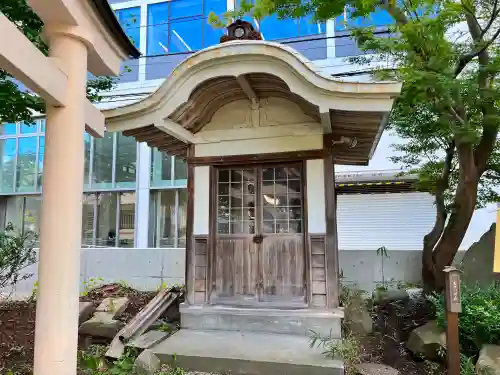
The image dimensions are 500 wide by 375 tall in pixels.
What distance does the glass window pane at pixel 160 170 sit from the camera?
571 inches

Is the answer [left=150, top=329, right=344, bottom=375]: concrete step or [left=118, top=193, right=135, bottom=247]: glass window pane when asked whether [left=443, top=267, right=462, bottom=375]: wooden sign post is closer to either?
[left=150, top=329, right=344, bottom=375]: concrete step

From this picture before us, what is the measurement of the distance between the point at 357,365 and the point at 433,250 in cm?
317

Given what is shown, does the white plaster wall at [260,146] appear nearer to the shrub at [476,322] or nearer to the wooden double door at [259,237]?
the wooden double door at [259,237]

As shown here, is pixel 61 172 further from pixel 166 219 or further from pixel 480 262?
pixel 166 219

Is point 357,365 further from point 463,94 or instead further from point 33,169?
point 33,169

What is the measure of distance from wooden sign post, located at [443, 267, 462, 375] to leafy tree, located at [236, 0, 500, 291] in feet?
7.19

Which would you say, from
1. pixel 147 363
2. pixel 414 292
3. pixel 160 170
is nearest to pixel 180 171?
pixel 160 170

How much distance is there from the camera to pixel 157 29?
14.7m

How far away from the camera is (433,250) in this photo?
22.3ft

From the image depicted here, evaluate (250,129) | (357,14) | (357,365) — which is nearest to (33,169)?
(250,129)

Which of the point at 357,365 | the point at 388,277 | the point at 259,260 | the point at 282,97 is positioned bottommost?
the point at 357,365

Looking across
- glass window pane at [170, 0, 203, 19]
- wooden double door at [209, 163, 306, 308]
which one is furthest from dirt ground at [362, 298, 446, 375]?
glass window pane at [170, 0, 203, 19]

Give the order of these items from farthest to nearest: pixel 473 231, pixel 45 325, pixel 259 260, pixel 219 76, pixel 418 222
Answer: pixel 418 222 → pixel 473 231 → pixel 259 260 → pixel 219 76 → pixel 45 325

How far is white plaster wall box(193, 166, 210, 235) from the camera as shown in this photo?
19.2 feet
